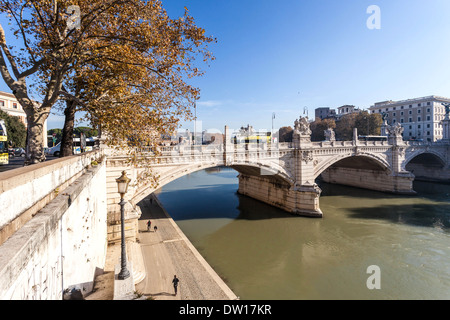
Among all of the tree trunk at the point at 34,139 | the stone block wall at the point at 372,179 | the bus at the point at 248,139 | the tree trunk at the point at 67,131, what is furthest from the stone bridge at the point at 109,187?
the bus at the point at 248,139

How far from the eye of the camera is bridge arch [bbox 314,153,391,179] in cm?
2814

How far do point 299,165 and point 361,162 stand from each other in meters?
18.0

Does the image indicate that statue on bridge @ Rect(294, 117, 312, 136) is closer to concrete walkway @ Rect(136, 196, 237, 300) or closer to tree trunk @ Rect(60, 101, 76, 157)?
concrete walkway @ Rect(136, 196, 237, 300)

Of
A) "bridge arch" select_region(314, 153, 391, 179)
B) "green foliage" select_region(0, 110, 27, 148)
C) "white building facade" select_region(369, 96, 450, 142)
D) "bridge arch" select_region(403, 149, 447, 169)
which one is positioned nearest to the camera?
"bridge arch" select_region(314, 153, 391, 179)

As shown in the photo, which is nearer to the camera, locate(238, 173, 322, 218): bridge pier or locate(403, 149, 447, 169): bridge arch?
locate(238, 173, 322, 218): bridge pier

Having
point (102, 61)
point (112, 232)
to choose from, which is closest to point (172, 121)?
point (102, 61)

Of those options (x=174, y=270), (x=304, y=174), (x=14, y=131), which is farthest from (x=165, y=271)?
(x=14, y=131)

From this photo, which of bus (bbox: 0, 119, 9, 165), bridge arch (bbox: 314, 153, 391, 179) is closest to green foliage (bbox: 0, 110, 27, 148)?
bus (bbox: 0, 119, 9, 165)

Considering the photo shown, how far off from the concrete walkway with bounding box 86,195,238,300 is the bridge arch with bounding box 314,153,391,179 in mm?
17967

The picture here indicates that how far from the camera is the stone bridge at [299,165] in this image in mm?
18375

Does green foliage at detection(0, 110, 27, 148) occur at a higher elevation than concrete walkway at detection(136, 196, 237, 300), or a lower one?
higher

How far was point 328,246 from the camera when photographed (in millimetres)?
17703

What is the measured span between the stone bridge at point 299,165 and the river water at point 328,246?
7.90ft

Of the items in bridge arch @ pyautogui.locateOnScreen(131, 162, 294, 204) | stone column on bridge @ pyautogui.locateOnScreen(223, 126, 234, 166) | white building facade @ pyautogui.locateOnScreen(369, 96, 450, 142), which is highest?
white building facade @ pyautogui.locateOnScreen(369, 96, 450, 142)
